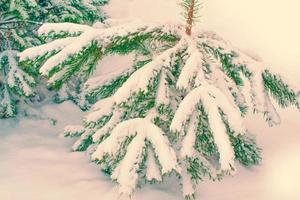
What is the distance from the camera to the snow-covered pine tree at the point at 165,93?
2479 mm

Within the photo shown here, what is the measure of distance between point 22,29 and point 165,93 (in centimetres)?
313

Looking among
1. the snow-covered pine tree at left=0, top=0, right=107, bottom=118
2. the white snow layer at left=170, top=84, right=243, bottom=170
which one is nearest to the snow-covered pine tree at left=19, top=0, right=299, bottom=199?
the white snow layer at left=170, top=84, right=243, bottom=170

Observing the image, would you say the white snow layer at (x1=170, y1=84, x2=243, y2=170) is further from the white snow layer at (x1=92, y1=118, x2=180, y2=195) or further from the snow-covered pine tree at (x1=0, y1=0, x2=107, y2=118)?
the snow-covered pine tree at (x1=0, y1=0, x2=107, y2=118)

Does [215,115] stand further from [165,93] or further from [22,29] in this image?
[22,29]

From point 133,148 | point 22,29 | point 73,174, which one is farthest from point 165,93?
point 22,29

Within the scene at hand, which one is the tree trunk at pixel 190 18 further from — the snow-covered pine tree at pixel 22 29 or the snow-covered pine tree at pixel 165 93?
the snow-covered pine tree at pixel 22 29

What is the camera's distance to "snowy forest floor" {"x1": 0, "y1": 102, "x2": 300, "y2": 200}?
10.9 feet

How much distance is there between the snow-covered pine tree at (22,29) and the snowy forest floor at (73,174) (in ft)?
1.30

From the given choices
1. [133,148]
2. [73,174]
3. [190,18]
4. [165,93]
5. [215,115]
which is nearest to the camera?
[215,115]

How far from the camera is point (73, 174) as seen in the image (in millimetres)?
3578

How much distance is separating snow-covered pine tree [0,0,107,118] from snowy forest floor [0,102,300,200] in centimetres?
40

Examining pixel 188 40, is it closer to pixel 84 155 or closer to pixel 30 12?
pixel 84 155

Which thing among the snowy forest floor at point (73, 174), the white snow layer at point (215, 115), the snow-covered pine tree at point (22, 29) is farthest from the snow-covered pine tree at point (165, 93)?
the snow-covered pine tree at point (22, 29)

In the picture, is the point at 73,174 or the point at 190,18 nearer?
the point at 190,18
